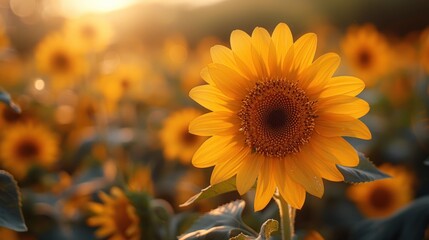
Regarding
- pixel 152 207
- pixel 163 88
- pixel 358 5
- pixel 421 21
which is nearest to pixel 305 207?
pixel 152 207

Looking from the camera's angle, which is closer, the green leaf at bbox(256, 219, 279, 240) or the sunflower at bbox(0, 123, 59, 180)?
the green leaf at bbox(256, 219, 279, 240)

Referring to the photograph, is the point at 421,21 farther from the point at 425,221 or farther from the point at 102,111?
the point at 425,221

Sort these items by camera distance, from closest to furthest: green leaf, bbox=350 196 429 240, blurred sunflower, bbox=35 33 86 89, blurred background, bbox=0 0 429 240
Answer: green leaf, bbox=350 196 429 240 < blurred background, bbox=0 0 429 240 < blurred sunflower, bbox=35 33 86 89

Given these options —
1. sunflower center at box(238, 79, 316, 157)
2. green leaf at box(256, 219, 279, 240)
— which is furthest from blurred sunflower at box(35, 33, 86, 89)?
green leaf at box(256, 219, 279, 240)

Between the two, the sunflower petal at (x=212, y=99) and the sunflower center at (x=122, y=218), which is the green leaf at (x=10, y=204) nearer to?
the sunflower petal at (x=212, y=99)

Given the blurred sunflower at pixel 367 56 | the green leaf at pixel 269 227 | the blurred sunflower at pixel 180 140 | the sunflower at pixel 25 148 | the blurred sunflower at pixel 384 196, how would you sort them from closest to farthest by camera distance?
the green leaf at pixel 269 227 → the blurred sunflower at pixel 384 196 → the sunflower at pixel 25 148 → the blurred sunflower at pixel 180 140 → the blurred sunflower at pixel 367 56

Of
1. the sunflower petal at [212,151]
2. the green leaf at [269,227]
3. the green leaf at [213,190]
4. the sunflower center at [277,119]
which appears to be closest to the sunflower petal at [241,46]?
the sunflower center at [277,119]

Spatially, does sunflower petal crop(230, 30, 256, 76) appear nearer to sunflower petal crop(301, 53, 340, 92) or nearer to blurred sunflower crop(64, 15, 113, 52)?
sunflower petal crop(301, 53, 340, 92)
